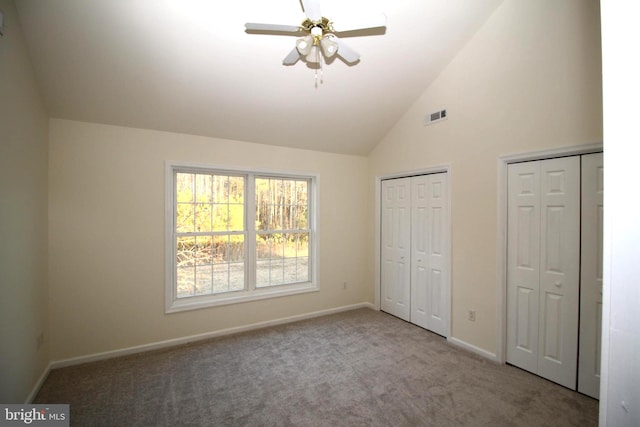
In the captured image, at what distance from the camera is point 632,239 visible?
103 cm

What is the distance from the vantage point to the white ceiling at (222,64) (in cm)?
221

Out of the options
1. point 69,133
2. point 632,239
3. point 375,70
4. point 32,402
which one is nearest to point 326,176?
point 375,70

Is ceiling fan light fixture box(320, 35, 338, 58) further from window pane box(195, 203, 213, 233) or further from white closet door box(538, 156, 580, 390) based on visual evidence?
window pane box(195, 203, 213, 233)

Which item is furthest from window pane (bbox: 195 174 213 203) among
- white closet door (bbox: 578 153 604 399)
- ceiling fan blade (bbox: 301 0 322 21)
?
white closet door (bbox: 578 153 604 399)

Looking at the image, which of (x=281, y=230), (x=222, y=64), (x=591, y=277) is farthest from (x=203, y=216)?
(x=591, y=277)

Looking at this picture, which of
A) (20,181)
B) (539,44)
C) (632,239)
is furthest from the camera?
(539,44)

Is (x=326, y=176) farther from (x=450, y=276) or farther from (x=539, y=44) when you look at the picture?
(x=539, y=44)

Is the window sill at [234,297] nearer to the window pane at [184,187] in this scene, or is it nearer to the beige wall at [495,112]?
the window pane at [184,187]

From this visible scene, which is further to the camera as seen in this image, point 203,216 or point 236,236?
point 236,236

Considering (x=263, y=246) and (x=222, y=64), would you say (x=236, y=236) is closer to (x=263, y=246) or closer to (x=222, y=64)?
(x=263, y=246)

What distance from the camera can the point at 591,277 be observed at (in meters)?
2.28

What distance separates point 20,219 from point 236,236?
6.61 feet

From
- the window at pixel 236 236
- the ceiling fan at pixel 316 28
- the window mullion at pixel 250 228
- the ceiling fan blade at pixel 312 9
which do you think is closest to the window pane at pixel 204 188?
the window at pixel 236 236

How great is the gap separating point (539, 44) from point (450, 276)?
243cm
